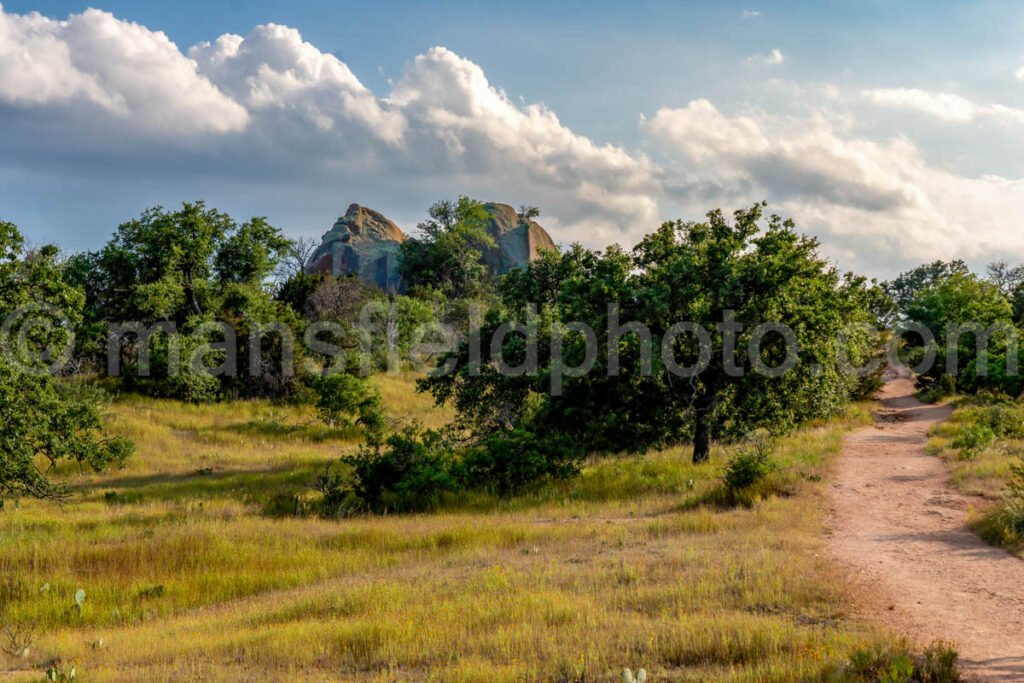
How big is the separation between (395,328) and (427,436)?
3173cm

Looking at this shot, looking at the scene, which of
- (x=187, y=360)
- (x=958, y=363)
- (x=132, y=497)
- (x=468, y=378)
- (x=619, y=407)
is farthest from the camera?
(x=958, y=363)

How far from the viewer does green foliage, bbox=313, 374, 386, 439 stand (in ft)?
103

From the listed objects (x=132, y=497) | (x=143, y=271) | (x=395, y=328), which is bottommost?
(x=132, y=497)

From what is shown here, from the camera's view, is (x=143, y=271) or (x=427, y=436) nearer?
(x=427, y=436)

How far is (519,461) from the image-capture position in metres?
20.0

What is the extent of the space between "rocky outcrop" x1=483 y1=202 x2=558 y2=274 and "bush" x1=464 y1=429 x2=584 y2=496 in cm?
9144

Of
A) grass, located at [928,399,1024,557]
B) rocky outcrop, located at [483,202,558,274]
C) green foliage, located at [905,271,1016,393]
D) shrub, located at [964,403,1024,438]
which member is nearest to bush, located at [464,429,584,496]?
grass, located at [928,399,1024,557]

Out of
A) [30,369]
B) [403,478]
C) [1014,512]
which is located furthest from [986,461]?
[30,369]

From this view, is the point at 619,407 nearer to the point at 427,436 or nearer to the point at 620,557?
the point at 427,436

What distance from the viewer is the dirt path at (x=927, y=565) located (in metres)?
7.24

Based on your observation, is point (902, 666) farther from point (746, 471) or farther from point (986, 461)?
point (986, 461)

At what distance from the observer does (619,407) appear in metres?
21.4

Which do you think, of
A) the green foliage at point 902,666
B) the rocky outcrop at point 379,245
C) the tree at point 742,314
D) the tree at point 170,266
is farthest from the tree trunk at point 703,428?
the rocky outcrop at point 379,245

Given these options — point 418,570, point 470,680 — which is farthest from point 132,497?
point 470,680
